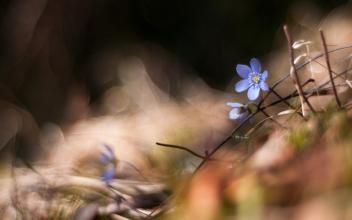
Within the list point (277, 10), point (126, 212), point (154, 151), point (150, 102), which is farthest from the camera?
point (277, 10)

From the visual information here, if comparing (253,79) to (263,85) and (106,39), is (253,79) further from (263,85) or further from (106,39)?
(106,39)

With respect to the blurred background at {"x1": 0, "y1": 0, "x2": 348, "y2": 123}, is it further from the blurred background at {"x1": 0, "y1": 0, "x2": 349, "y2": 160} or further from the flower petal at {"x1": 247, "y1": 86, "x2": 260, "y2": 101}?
the flower petal at {"x1": 247, "y1": 86, "x2": 260, "y2": 101}

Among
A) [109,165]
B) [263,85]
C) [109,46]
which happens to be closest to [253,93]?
[263,85]

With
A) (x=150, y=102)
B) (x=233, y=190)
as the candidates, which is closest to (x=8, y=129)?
(x=150, y=102)

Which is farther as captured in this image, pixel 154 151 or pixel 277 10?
pixel 277 10

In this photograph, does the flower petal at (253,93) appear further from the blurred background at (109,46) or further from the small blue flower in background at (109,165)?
the blurred background at (109,46)

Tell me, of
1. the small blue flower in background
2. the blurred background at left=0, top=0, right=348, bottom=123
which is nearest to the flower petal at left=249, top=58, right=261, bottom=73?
the small blue flower in background

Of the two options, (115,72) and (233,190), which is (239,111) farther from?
(115,72)

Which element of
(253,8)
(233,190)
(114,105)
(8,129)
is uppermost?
(253,8)

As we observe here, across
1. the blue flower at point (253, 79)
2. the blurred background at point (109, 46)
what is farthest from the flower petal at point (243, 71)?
the blurred background at point (109, 46)
